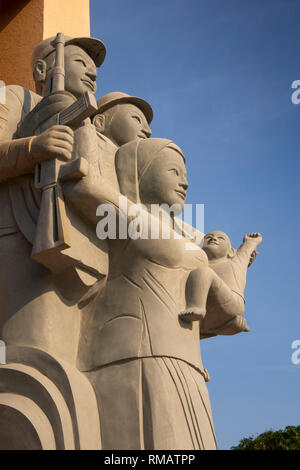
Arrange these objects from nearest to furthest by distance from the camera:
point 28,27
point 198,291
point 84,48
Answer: point 198,291
point 84,48
point 28,27

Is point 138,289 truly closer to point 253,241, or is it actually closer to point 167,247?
point 167,247

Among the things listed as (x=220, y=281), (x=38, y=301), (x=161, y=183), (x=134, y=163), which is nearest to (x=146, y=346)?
(x=38, y=301)

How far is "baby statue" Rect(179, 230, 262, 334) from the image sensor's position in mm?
5066

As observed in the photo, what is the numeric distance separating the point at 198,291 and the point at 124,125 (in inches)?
68.5

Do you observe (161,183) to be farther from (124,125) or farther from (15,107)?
(15,107)

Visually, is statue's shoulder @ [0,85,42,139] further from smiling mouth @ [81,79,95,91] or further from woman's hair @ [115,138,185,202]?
woman's hair @ [115,138,185,202]

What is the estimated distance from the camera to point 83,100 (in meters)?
4.92

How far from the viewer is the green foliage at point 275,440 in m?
19.5

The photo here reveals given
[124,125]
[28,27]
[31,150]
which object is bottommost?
[31,150]

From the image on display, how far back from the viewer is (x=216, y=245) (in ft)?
19.6

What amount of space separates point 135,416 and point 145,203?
1.80m

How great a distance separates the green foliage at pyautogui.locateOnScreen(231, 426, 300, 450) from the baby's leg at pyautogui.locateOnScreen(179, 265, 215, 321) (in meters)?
15.8
